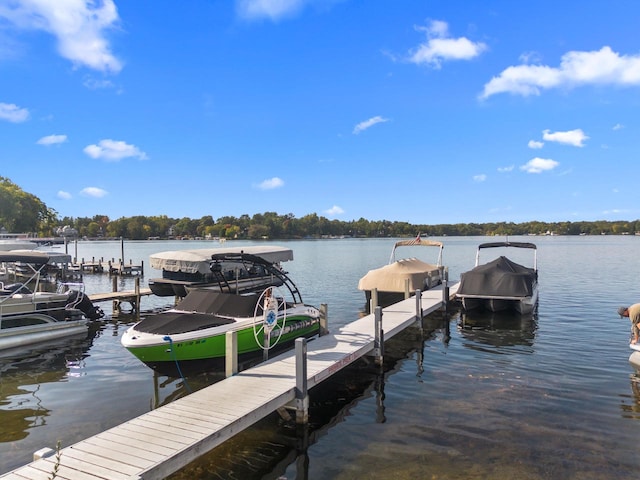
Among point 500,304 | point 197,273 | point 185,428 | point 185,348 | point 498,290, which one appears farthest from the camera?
point 197,273

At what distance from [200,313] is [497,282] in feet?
51.4

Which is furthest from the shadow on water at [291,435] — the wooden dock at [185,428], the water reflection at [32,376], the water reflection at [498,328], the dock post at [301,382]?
the water reflection at [498,328]

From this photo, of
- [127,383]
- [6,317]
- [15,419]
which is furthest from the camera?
[6,317]

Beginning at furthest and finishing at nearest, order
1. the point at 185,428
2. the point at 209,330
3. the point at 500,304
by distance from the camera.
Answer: the point at 500,304 → the point at 209,330 → the point at 185,428

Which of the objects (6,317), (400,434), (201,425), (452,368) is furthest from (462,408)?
(6,317)

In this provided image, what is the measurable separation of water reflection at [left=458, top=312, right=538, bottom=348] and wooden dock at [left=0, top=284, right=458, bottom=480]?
28.0 feet

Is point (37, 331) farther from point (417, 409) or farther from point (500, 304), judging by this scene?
point (500, 304)

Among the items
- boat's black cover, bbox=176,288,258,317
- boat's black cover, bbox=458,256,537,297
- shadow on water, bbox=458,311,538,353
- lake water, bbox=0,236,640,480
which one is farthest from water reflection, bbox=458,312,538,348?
boat's black cover, bbox=176,288,258,317

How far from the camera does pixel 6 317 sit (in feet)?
55.1

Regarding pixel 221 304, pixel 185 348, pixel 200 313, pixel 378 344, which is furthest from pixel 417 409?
pixel 200 313

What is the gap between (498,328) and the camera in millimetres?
20562

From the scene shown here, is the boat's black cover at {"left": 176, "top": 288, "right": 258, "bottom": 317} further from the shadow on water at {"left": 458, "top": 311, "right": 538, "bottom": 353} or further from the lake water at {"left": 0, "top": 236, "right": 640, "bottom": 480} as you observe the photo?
the shadow on water at {"left": 458, "top": 311, "right": 538, "bottom": 353}

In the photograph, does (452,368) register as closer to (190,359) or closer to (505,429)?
(505,429)

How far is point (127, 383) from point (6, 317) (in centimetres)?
733
